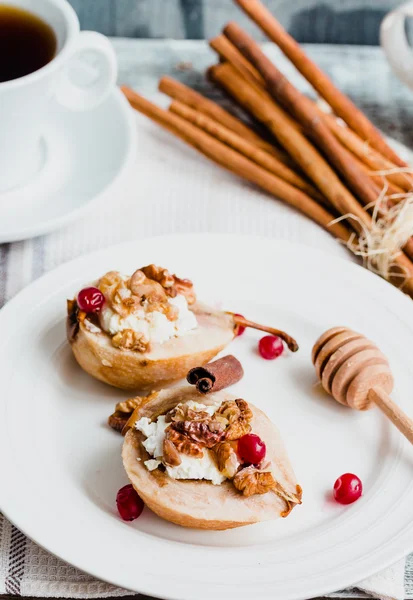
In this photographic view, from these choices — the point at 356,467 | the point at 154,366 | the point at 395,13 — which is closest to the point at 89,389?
the point at 154,366

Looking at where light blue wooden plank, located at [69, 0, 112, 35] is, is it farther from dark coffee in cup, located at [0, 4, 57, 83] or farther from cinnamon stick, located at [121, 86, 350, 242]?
dark coffee in cup, located at [0, 4, 57, 83]

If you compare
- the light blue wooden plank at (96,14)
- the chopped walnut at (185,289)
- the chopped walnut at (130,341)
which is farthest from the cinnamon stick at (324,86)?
the chopped walnut at (130,341)

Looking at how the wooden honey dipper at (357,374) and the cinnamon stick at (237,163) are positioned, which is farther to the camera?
the cinnamon stick at (237,163)

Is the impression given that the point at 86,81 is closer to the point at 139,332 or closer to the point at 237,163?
the point at 237,163

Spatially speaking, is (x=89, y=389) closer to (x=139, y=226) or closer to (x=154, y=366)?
(x=154, y=366)

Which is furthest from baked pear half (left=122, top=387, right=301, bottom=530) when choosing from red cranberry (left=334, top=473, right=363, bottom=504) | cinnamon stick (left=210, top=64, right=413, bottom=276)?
cinnamon stick (left=210, top=64, right=413, bottom=276)

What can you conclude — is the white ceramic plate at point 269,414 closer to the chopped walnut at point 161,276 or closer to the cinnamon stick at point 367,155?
the chopped walnut at point 161,276

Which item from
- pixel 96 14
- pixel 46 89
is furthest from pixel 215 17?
pixel 46 89
